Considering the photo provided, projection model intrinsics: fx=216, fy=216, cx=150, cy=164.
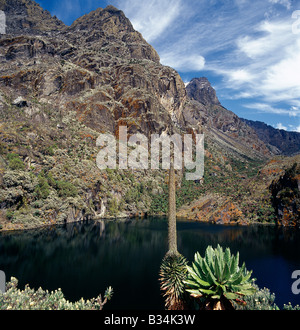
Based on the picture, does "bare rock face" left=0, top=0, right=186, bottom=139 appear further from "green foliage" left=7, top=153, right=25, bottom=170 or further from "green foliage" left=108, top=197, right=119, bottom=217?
"green foliage" left=7, top=153, right=25, bottom=170

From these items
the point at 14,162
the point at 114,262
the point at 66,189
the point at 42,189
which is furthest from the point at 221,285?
the point at 66,189

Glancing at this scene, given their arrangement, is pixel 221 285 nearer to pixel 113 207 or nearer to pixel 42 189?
pixel 42 189

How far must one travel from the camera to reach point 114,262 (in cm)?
2759

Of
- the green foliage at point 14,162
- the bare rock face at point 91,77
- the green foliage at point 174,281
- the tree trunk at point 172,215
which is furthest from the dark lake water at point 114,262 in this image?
the bare rock face at point 91,77

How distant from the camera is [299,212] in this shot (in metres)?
60.2

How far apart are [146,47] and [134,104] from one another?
308 feet

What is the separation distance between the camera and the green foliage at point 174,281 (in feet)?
28.7

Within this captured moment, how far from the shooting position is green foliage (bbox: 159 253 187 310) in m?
8.75

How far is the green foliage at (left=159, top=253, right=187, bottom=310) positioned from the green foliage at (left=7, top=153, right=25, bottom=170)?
58053mm

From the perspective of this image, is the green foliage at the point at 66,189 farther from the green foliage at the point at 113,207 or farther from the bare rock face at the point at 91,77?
the bare rock face at the point at 91,77

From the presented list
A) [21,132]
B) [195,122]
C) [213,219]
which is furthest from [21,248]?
[195,122]
